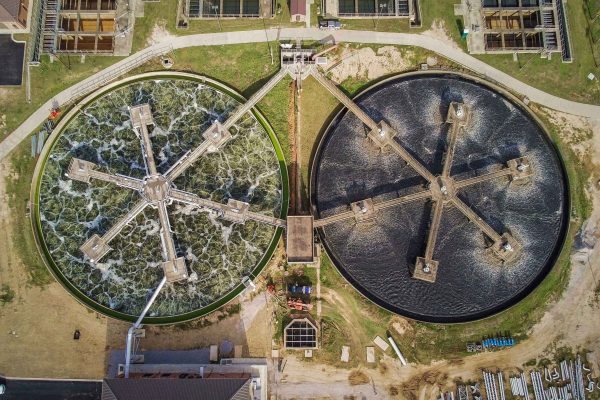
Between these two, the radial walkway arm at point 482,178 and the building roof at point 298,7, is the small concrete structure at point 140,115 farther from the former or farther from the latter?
the radial walkway arm at point 482,178

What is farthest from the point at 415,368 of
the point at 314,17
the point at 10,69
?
the point at 10,69

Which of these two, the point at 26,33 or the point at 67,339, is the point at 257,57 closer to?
the point at 26,33

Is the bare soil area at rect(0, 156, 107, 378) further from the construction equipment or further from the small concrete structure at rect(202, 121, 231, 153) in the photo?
the small concrete structure at rect(202, 121, 231, 153)

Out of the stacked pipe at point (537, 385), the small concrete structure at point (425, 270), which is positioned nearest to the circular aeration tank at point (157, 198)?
the small concrete structure at point (425, 270)

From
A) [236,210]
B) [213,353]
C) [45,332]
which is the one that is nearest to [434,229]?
[236,210]

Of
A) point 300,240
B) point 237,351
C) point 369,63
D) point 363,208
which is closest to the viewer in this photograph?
point 300,240

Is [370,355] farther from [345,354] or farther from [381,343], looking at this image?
[345,354]
